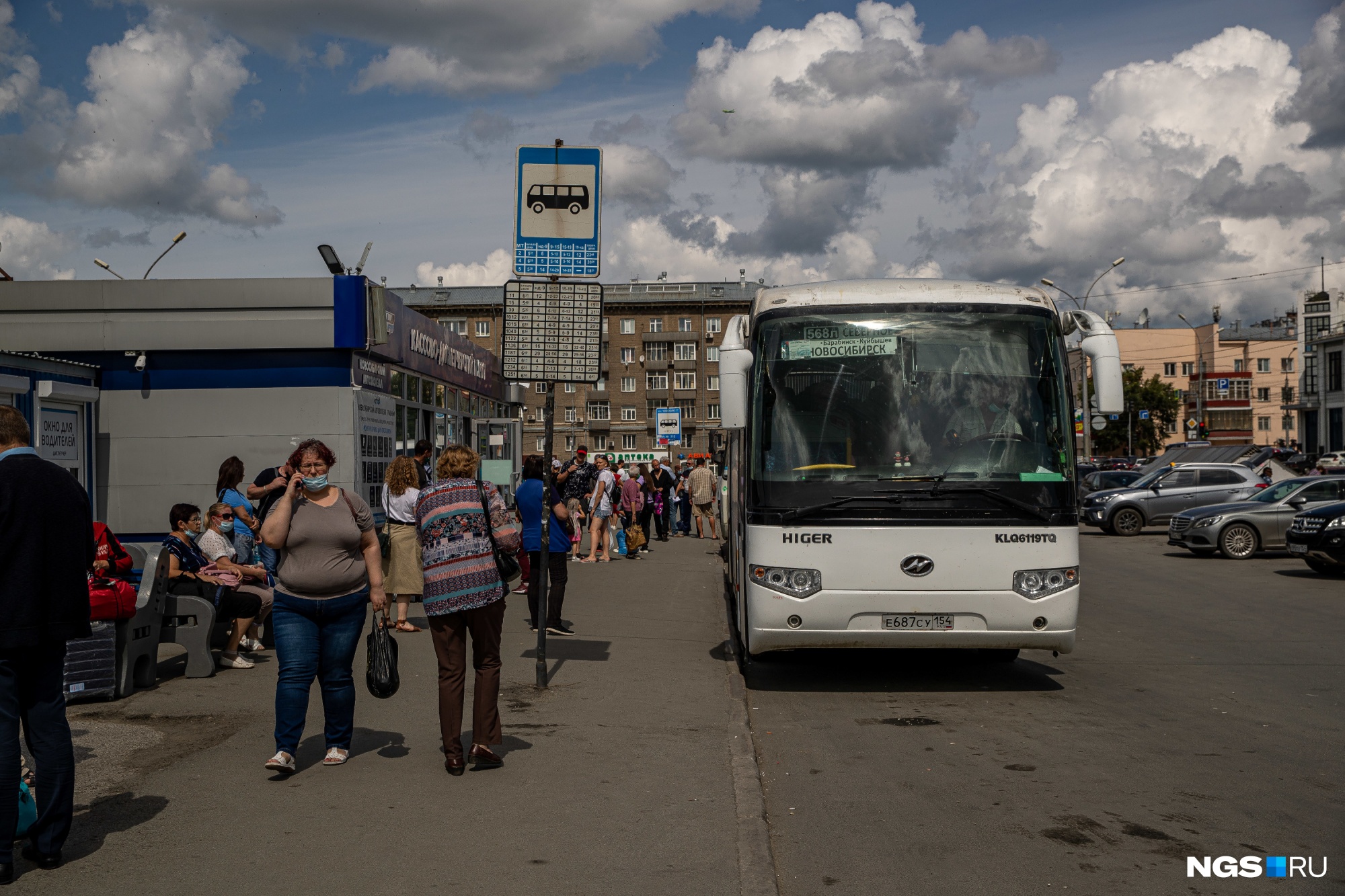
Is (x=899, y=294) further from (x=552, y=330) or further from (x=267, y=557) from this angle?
(x=267, y=557)

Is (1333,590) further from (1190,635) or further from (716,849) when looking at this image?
(716,849)

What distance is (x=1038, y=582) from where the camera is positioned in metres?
8.90

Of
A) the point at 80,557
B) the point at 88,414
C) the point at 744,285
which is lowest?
the point at 80,557

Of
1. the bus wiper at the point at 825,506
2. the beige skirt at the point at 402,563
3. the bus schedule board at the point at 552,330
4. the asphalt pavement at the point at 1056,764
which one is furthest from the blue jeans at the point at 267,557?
the bus wiper at the point at 825,506

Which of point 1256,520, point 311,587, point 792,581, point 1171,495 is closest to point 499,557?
point 311,587

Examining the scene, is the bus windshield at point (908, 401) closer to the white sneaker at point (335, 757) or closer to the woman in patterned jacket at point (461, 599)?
the woman in patterned jacket at point (461, 599)

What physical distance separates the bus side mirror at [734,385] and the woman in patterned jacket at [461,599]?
2.83 meters

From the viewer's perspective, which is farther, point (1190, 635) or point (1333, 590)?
point (1333, 590)

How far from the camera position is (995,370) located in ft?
30.4

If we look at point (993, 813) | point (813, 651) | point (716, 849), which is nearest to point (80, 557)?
point (716, 849)

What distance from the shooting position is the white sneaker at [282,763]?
20.6ft

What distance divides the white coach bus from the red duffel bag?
445 centimetres

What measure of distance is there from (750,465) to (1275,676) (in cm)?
494

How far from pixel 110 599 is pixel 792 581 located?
4773 millimetres
